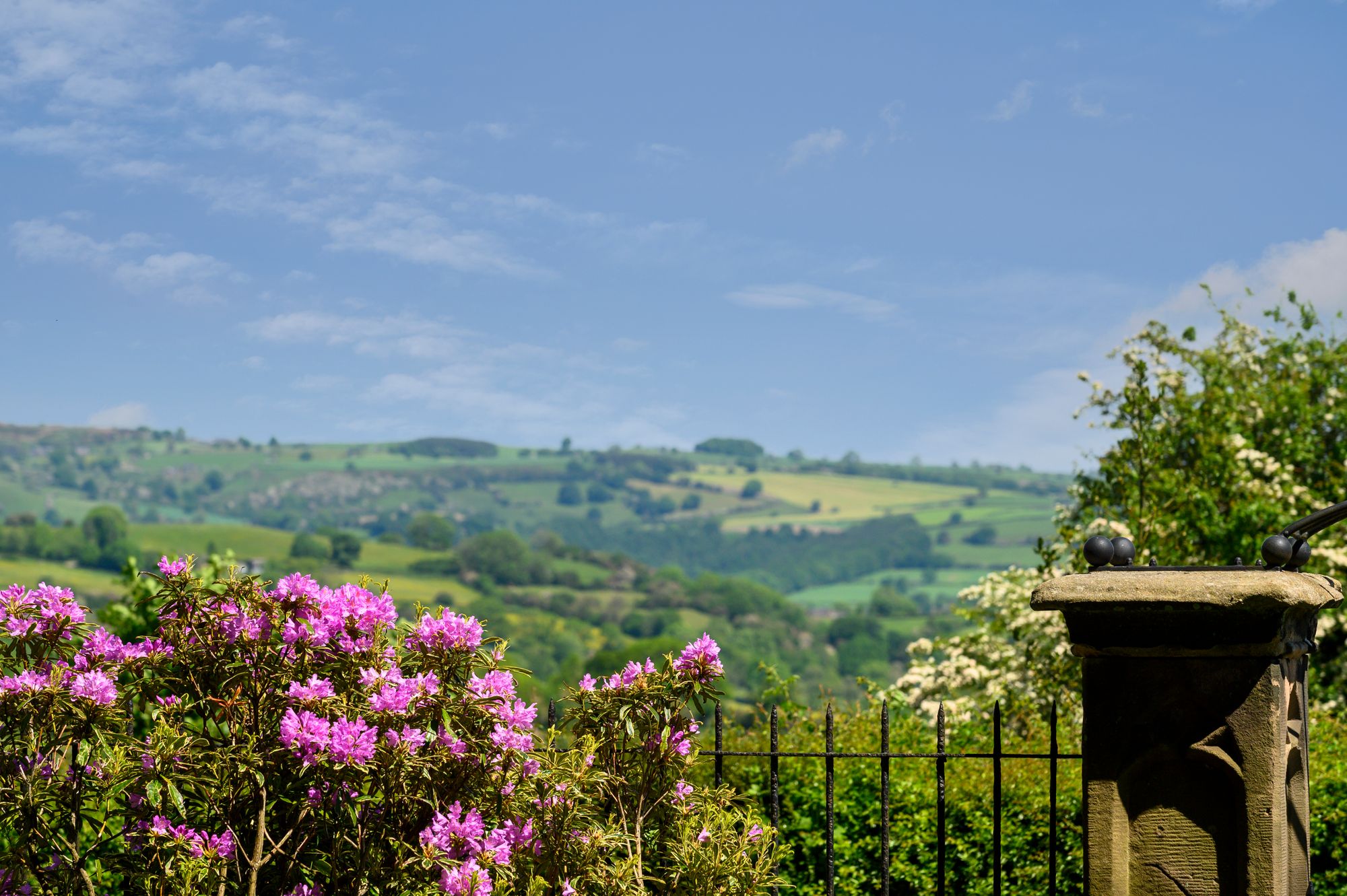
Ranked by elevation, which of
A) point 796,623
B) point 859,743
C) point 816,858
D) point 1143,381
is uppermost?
point 1143,381

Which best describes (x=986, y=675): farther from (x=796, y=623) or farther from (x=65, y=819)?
(x=796, y=623)

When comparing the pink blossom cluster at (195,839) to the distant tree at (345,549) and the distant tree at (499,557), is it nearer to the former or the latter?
the distant tree at (499,557)

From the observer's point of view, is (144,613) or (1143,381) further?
(144,613)

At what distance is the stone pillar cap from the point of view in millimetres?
3443

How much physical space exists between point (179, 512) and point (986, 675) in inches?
7456

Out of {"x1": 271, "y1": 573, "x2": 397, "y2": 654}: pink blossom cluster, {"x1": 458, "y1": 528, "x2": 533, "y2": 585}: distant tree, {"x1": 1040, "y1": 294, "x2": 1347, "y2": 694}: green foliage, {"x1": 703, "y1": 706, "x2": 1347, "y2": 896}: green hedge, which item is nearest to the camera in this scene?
{"x1": 271, "y1": 573, "x2": 397, "y2": 654}: pink blossom cluster

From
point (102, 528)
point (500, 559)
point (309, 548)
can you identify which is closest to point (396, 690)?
point (309, 548)

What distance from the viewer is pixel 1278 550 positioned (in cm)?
376

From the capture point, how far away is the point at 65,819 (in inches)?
168

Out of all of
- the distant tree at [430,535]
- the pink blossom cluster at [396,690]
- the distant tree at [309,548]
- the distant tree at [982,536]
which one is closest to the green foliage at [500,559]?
the distant tree at [309,548]

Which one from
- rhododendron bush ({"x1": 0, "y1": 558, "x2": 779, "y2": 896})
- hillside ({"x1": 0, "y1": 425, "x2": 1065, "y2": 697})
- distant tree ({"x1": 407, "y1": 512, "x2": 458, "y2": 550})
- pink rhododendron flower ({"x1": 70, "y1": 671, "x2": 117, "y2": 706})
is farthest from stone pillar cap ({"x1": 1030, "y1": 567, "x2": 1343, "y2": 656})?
distant tree ({"x1": 407, "y1": 512, "x2": 458, "y2": 550})

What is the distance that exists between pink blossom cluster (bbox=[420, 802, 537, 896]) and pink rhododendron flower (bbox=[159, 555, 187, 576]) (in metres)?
1.28

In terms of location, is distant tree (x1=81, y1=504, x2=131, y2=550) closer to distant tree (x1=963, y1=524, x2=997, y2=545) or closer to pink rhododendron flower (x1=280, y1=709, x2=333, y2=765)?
distant tree (x1=963, y1=524, x2=997, y2=545)

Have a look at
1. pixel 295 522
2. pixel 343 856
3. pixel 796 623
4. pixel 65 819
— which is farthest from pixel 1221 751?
pixel 295 522
